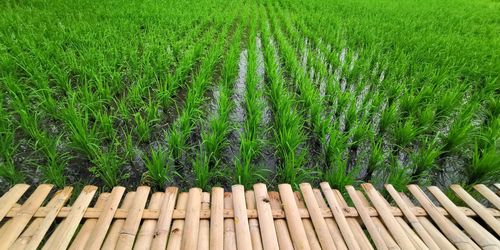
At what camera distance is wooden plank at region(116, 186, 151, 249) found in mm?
1413

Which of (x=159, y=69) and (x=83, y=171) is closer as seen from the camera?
(x=83, y=171)

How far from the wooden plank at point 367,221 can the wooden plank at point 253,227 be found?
612 millimetres

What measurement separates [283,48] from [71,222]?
395 centimetres

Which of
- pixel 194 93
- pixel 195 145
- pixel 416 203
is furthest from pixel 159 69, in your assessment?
pixel 416 203

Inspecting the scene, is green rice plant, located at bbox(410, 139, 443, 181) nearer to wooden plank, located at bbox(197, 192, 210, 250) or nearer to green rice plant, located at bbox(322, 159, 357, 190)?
green rice plant, located at bbox(322, 159, 357, 190)

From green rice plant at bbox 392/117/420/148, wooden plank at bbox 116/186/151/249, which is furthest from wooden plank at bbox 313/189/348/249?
green rice plant at bbox 392/117/420/148

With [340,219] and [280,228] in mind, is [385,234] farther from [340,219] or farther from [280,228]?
[280,228]

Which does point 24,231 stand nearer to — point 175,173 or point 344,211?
point 175,173

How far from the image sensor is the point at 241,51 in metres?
4.94

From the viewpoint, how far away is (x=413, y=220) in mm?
1646

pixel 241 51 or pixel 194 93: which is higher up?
pixel 194 93

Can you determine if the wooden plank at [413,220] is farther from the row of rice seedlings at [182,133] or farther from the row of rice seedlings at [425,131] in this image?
the row of rice seedlings at [182,133]

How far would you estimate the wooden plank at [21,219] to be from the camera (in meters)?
1.38

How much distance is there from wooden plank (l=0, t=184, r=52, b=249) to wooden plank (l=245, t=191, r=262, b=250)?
1.18 meters
